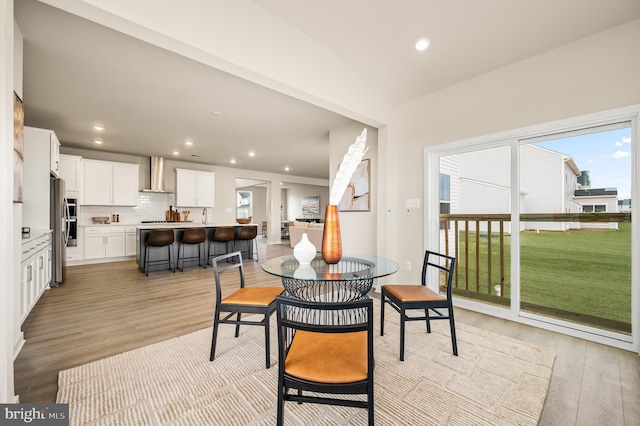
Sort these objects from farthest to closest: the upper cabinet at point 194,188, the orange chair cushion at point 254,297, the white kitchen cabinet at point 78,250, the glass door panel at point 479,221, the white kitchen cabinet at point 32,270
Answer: the upper cabinet at point 194,188 < the white kitchen cabinet at point 78,250 < the glass door panel at point 479,221 < the white kitchen cabinet at point 32,270 < the orange chair cushion at point 254,297

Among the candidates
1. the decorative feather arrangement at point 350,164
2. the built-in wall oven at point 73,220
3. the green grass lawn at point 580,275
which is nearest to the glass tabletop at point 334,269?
the decorative feather arrangement at point 350,164

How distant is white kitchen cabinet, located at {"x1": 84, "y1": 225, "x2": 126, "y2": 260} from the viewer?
18.6ft

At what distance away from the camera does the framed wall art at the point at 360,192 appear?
13.5ft

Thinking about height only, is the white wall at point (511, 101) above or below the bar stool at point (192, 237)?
above

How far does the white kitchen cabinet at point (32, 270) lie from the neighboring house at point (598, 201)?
524 centimetres

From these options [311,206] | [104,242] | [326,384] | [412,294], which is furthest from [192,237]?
[311,206]

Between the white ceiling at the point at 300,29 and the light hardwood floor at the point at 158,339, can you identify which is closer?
the light hardwood floor at the point at 158,339

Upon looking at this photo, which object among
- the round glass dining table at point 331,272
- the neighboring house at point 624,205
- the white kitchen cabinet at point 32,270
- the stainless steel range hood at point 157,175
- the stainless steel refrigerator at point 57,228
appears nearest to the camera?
the round glass dining table at point 331,272

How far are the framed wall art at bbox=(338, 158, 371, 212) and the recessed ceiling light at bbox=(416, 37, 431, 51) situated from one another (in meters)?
1.69

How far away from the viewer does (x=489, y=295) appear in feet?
10.8

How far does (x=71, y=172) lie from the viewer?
5293mm

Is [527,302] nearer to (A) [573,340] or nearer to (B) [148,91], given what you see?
(A) [573,340]

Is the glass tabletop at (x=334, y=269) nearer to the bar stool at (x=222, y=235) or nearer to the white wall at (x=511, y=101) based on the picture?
the white wall at (x=511, y=101)

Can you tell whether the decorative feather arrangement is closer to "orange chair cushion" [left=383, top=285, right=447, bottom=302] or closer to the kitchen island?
"orange chair cushion" [left=383, top=285, right=447, bottom=302]
